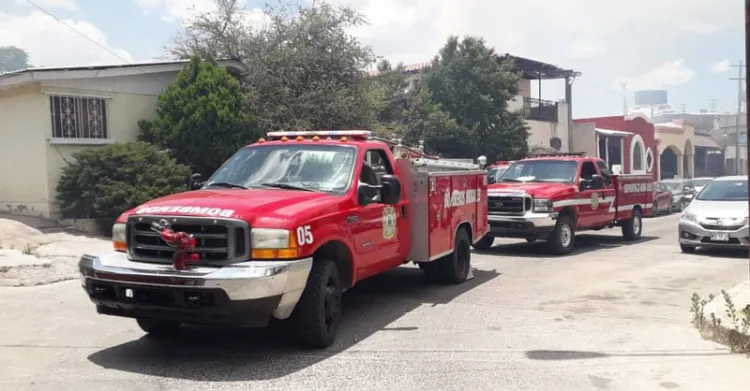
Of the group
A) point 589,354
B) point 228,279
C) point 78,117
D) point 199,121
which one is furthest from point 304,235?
point 78,117

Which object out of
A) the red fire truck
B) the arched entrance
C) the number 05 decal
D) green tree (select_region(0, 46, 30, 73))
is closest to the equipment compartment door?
the red fire truck

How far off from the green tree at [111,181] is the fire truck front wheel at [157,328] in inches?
278

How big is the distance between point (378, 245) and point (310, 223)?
1.63 metres

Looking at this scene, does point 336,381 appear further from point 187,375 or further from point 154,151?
point 154,151

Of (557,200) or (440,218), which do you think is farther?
(557,200)

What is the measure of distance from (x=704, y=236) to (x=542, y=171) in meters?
3.32

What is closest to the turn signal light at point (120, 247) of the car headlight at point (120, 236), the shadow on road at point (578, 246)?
the car headlight at point (120, 236)

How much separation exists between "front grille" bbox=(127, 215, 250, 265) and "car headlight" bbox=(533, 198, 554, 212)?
8561 millimetres

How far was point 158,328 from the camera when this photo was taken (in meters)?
6.96

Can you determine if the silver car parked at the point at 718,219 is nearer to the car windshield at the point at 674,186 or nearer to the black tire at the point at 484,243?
the black tire at the point at 484,243

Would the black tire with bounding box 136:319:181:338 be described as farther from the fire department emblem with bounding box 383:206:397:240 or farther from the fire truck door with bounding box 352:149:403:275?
the fire department emblem with bounding box 383:206:397:240

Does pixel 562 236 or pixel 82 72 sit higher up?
pixel 82 72

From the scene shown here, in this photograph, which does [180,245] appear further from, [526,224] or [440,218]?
[526,224]

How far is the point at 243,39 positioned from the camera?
21375 millimetres
